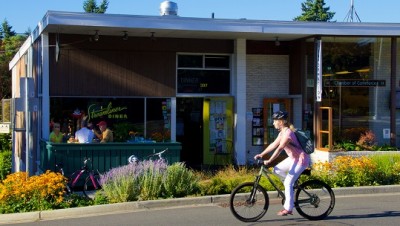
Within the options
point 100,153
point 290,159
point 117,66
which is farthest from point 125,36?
point 290,159

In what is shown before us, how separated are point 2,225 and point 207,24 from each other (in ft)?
27.3

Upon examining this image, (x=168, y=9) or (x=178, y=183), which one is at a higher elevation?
(x=168, y=9)

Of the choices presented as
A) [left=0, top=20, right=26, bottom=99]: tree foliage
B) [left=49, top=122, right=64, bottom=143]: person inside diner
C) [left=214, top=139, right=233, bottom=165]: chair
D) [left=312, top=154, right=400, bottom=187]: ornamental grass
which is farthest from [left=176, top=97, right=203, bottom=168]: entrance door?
[left=0, top=20, right=26, bottom=99]: tree foliage

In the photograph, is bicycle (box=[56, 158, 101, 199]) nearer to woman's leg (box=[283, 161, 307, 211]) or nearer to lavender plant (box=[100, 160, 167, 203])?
lavender plant (box=[100, 160, 167, 203])

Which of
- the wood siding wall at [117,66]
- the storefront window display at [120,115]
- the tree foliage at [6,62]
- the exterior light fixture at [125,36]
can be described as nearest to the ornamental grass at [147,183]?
the storefront window display at [120,115]

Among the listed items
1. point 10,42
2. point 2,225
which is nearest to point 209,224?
point 2,225

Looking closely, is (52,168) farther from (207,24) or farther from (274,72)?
(274,72)

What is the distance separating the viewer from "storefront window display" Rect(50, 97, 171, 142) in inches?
637

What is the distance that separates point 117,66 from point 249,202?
8.70 meters

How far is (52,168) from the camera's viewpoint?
44.7 ft

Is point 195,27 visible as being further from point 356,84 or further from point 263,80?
point 356,84

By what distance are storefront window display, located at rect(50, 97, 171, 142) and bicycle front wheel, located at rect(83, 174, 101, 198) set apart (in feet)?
9.23

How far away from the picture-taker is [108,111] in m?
16.6

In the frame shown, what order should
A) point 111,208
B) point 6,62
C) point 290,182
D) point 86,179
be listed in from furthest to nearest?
point 6,62, point 86,179, point 111,208, point 290,182
